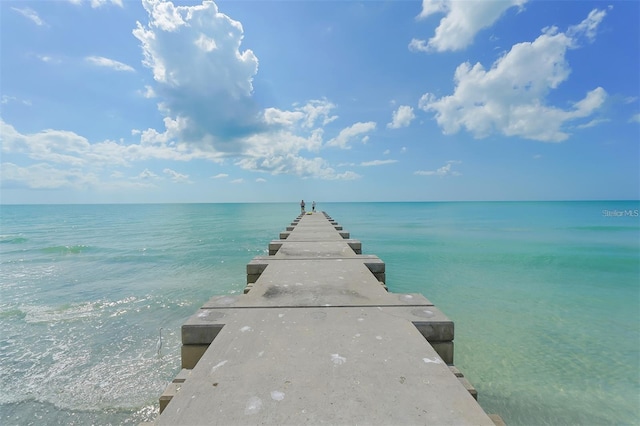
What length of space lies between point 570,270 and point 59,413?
70.1 feet

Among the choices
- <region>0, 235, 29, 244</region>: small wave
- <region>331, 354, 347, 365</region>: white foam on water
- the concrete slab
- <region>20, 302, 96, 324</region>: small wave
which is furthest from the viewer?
<region>0, 235, 29, 244</region>: small wave

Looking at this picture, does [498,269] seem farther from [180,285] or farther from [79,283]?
[79,283]

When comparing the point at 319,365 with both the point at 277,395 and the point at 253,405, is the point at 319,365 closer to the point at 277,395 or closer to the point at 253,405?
the point at 277,395

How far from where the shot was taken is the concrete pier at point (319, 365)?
2.04 metres

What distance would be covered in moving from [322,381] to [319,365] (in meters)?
0.21

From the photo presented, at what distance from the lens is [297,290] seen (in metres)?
4.65

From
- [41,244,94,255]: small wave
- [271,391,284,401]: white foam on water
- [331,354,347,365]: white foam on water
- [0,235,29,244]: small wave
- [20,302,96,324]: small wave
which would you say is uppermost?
[331,354,347,365]: white foam on water

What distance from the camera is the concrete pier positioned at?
204 centimetres

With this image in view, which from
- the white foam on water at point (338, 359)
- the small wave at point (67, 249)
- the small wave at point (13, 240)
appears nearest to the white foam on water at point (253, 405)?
the white foam on water at point (338, 359)

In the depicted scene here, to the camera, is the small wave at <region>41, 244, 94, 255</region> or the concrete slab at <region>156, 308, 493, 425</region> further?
the small wave at <region>41, 244, 94, 255</region>

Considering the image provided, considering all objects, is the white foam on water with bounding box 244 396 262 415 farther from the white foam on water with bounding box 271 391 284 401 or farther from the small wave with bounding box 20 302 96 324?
the small wave with bounding box 20 302 96 324

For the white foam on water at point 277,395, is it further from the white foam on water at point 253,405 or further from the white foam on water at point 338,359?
the white foam on water at point 338,359

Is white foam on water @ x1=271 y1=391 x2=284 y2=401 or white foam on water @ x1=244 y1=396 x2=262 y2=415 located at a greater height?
white foam on water @ x1=271 y1=391 x2=284 y2=401

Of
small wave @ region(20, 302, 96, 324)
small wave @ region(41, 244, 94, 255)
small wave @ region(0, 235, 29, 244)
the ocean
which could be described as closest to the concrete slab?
the ocean
